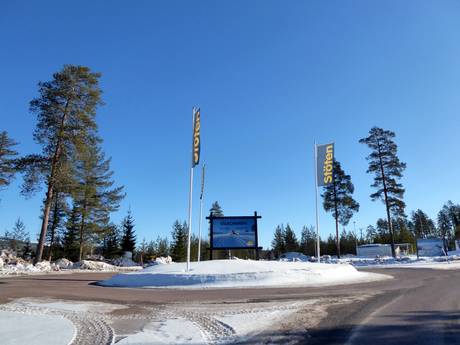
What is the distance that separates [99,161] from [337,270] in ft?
129

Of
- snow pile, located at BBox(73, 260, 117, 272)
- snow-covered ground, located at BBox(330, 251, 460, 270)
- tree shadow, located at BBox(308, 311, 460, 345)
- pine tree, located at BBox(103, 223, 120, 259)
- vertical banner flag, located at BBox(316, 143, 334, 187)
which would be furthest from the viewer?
pine tree, located at BBox(103, 223, 120, 259)

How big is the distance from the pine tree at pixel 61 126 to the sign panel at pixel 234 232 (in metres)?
14.1

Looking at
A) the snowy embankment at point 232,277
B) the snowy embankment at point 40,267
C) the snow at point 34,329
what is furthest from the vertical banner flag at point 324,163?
the snowy embankment at point 40,267

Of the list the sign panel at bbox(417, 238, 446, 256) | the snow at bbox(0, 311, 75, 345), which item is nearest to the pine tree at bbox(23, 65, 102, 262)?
the snow at bbox(0, 311, 75, 345)

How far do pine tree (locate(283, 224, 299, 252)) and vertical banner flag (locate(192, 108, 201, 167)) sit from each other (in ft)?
266

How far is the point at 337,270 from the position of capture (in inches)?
744

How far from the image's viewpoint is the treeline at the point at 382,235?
310 ft

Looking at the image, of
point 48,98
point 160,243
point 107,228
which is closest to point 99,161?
point 107,228

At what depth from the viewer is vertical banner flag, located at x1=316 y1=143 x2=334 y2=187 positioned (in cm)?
2384

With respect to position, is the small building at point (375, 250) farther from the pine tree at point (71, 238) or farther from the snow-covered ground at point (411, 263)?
the pine tree at point (71, 238)

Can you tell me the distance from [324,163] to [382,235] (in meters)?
99.9

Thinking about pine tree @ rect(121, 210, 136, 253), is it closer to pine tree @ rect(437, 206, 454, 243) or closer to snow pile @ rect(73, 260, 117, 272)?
snow pile @ rect(73, 260, 117, 272)

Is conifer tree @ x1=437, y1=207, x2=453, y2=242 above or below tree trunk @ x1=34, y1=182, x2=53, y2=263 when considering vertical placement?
above

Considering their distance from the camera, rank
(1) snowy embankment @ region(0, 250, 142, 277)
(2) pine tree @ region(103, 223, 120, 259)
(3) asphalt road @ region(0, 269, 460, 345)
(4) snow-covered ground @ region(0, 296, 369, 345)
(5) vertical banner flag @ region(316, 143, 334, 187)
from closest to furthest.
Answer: (3) asphalt road @ region(0, 269, 460, 345) → (4) snow-covered ground @ region(0, 296, 369, 345) → (5) vertical banner flag @ region(316, 143, 334, 187) → (1) snowy embankment @ region(0, 250, 142, 277) → (2) pine tree @ region(103, 223, 120, 259)
